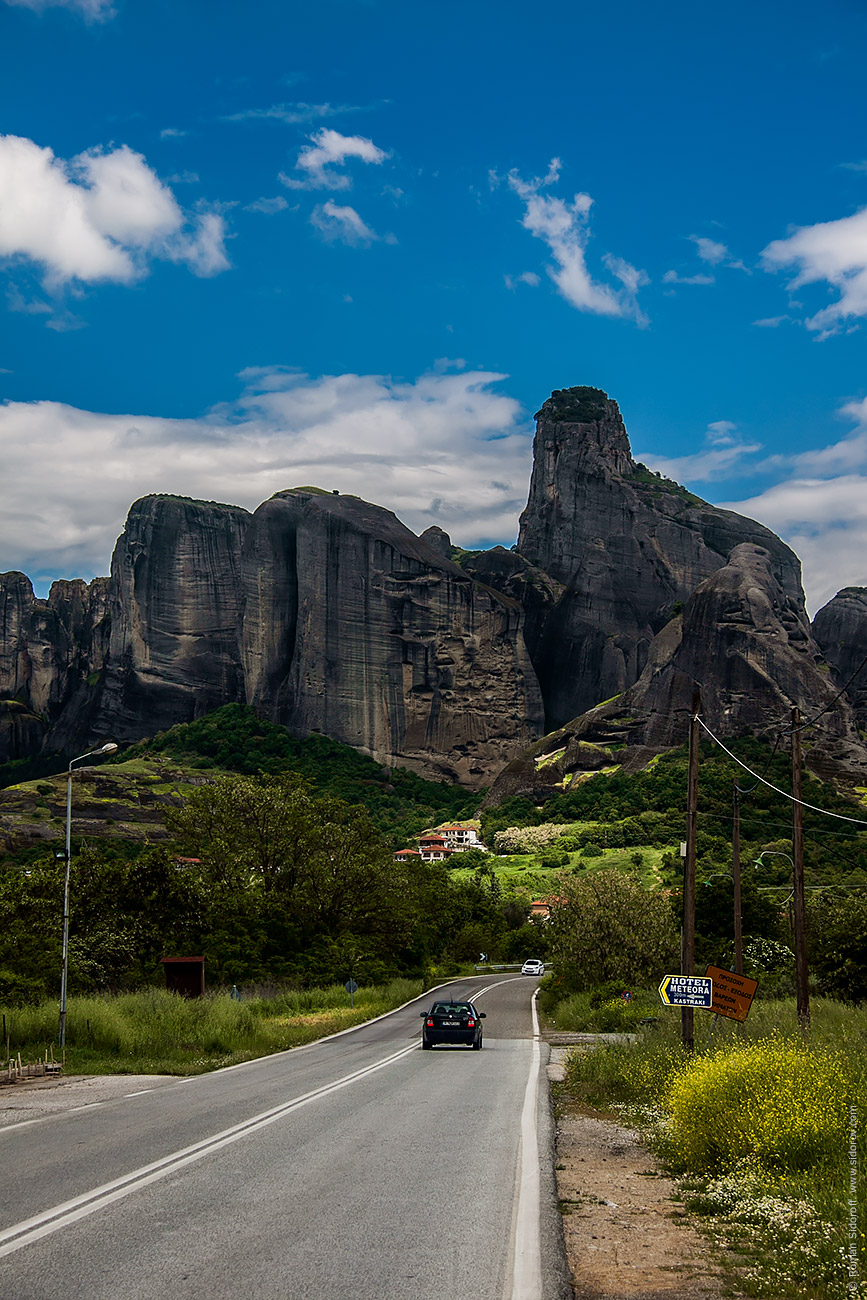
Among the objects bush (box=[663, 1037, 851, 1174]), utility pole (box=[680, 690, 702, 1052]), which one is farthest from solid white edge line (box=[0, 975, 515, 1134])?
utility pole (box=[680, 690, 702, 1052])

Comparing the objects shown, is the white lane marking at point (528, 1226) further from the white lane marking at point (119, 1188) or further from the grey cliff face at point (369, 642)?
the grey cliff face at point (369, 642)

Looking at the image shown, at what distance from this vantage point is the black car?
29.0 m

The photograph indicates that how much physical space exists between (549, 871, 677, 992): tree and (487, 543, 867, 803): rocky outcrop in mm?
100703

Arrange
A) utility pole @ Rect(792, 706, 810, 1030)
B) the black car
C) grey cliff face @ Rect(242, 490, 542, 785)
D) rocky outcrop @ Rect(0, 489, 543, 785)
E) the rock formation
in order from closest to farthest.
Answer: utility pole @ Rect(792, 706, 810, 1030)
the black car
the rock formation
grey cliff face @ Rect(242, 490, 542, 785)
rocky outcrop @ Rect(0, 489, 543, 785)

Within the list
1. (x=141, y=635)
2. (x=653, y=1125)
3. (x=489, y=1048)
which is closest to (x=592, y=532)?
(x=141, y=635)

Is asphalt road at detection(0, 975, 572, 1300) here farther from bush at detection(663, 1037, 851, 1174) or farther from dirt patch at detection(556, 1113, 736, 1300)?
bush at detection(663, 1037, 851, 1174)

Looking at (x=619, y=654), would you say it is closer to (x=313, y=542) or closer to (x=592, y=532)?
(x=592, y=532)

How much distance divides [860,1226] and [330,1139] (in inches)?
259

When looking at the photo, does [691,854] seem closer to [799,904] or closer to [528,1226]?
[799,904]

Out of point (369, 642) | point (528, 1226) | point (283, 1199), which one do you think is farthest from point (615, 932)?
point (369, 642)

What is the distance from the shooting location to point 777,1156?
32.7ft

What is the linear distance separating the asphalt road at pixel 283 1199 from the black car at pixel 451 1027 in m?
11.6

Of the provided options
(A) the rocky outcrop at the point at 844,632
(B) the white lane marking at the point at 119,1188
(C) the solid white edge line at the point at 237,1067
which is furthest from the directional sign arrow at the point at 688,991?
(A) the rocky outcrop at the point at 844,632

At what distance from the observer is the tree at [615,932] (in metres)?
39.5
